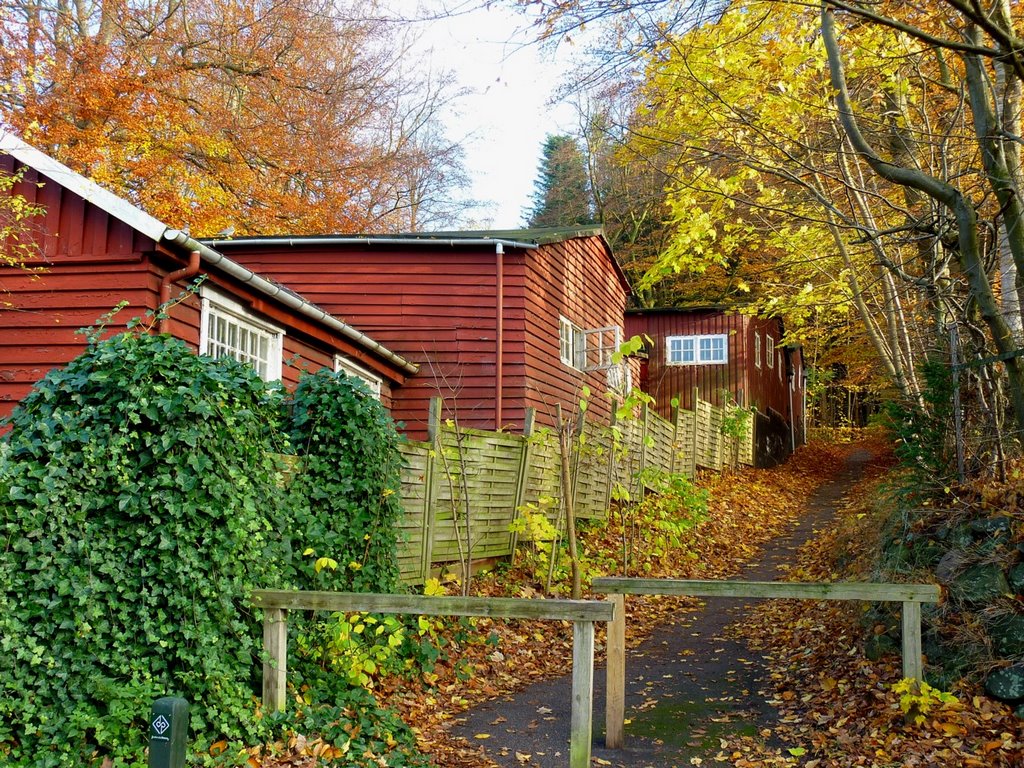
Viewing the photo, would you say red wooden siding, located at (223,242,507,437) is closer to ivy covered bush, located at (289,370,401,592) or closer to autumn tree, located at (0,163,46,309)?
autumn tree, located at (0,163,46,309)

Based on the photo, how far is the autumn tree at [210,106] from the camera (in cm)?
1905

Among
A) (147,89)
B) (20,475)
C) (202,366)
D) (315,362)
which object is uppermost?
(147,89)

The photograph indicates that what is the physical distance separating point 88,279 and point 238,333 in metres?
1.93

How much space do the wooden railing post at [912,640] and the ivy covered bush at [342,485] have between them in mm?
4177

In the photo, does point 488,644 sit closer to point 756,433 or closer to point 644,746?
point 644,746

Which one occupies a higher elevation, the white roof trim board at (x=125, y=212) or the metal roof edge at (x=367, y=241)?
the metal roof edge at (x=367, y=241)

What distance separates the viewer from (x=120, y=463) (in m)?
5.69

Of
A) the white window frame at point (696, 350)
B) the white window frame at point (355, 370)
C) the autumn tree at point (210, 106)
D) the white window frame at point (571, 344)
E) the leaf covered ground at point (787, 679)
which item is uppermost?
the autumn tree at point (210, 106)

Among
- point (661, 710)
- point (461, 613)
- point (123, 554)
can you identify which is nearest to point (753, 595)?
point (661, 710)

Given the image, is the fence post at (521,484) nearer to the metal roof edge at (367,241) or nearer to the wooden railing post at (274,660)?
the wooden railing post at (274,660)

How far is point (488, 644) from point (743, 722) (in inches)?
114

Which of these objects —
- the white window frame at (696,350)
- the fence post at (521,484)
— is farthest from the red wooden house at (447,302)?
the white window frame at (696,350)

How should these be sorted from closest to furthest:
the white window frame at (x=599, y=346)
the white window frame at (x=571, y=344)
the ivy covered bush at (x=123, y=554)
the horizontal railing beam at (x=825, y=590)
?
the ivy covered bush at (x=123, y=554) < the horizontal railing beam at (x=825, y=590) < the white window frame at (x=571, y=344) < the white window frame at (x=599, y=346)

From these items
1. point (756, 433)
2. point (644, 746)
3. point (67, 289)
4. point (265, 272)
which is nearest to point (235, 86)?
point (265, 272)
